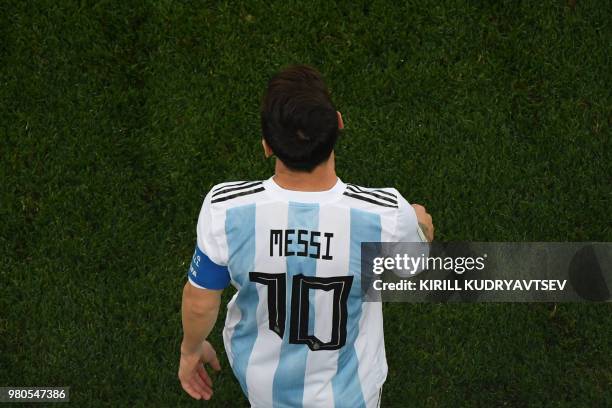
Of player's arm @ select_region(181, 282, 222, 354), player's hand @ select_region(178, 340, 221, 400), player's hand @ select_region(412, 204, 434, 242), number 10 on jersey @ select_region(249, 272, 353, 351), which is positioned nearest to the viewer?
number 10 on jersey @ select_region(249, 272, 353, 351)

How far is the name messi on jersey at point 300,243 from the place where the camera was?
8.25ft

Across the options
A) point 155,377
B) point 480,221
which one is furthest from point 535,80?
point 155,377

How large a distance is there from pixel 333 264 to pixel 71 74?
10.3 feet

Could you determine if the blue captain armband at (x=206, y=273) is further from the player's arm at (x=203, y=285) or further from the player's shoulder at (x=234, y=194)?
the player's shoulder at (x=234, y=194)

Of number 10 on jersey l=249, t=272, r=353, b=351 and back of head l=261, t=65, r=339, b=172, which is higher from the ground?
back of head l=261, t=65, r=339, b=172

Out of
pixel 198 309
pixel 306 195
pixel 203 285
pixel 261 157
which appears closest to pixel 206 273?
pixel 203 285

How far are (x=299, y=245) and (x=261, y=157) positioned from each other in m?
2.39

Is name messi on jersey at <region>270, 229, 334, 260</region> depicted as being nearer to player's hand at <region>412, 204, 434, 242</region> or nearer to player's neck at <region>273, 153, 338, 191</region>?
player's neck at <region>273, 153, 338, 191</region>

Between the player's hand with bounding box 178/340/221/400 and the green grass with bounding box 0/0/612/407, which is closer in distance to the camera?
the player's hand with bounding box 178/340/221/400

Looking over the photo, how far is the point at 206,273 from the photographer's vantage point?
2639 millimetres

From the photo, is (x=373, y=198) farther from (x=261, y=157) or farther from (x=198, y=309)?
(x=261, y=157)

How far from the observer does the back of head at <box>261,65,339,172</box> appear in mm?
2340

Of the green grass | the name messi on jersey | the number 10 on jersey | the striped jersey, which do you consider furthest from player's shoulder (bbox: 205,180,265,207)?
the green grass

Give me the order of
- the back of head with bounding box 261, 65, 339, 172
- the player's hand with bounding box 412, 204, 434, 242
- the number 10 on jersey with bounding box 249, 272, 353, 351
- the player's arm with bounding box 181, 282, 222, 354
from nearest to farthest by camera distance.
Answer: the back of head with bounding box 261, 65, 339, 172
the number 10 on jersey with bounding box 249, 272, 353, 351
the player's arm with bounding box 181, 282, 222, 354
the player's hand with bounding box 412, 204, 434, 242
